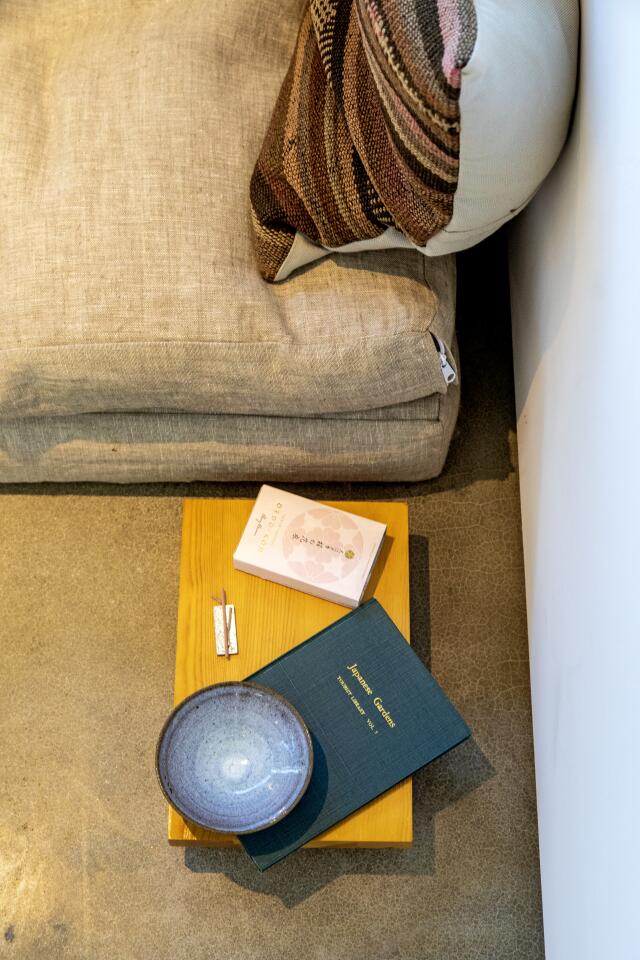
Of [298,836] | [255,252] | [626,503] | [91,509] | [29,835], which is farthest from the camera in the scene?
[91,509]

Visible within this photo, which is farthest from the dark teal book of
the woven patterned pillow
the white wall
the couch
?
the woven patterned pillow

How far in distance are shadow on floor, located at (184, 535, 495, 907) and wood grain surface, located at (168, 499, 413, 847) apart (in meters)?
0.14

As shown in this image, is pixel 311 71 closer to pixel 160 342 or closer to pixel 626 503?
pixel 160 342

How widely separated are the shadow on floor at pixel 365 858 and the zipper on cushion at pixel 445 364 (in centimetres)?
55

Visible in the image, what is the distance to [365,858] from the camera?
4.21 feet

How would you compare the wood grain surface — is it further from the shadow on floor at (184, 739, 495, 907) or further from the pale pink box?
the shadow on floor at (184, 739, 495, 907)

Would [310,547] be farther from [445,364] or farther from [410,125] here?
[410,125]

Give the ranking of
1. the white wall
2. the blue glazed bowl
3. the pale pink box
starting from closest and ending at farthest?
the white wall
the blue glazed bowl
the pale pink box

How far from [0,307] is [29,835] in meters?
0.73

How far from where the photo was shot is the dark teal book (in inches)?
43.6

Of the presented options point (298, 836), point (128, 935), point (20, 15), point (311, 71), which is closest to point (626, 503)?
point (298, 836)

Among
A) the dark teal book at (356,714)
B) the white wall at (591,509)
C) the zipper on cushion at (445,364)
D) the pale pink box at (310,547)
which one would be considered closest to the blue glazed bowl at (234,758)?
the dark teal book at (356,714)

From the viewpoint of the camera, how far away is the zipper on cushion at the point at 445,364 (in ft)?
3.95

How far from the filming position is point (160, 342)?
1144 mm
